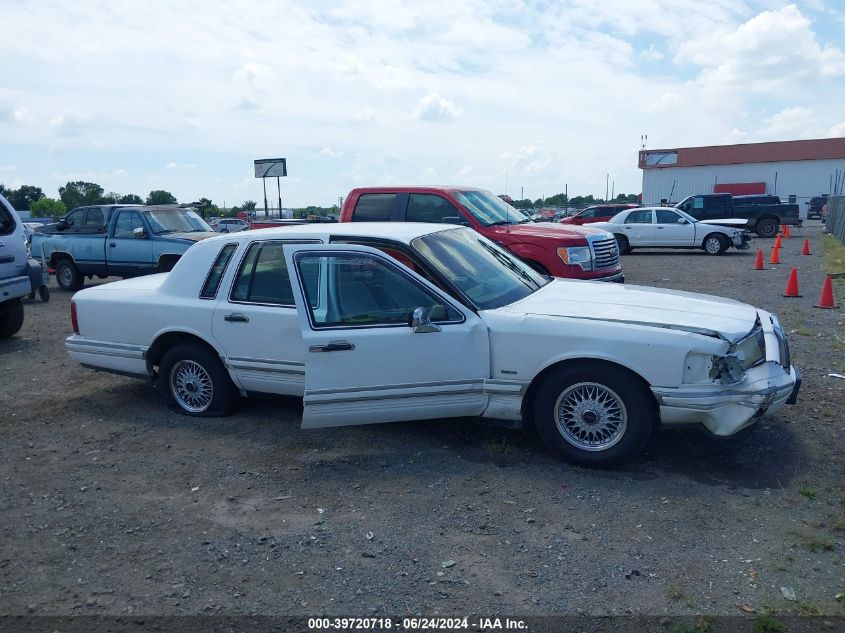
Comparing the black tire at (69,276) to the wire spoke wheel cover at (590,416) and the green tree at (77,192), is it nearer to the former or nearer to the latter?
the wire spoke wheel cover at (590,416)

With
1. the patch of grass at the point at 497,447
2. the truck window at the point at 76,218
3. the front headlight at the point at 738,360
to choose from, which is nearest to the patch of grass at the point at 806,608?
the front headlight at the point at 738,360

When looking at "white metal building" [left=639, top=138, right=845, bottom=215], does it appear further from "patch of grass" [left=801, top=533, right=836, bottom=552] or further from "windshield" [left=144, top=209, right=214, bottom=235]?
"patch of grass" [left=801, top=533, right=836, bottom=552]

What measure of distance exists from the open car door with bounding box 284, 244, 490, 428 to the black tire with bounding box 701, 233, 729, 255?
19.2 meters

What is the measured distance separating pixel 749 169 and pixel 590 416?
199 feet

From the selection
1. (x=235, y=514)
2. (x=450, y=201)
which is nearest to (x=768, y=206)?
(x=450, y=201)

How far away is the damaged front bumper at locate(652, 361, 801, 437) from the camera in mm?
4359

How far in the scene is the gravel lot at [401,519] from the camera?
3385mm

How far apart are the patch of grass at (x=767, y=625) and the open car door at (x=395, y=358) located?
2179 mm

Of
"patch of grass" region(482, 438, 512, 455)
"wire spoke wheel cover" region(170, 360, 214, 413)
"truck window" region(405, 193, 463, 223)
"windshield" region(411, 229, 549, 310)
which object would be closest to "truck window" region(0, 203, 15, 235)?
"wire spoke wheel cover" region(170, 360, 214, 413)

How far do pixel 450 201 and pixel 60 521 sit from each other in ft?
22.9

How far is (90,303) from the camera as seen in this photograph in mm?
6324

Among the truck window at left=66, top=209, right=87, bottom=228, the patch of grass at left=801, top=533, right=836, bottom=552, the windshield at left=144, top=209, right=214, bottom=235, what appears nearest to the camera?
the patch of grass at left=801, top=533, right=836, bottom=552

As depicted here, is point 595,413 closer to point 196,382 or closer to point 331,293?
point 331,293

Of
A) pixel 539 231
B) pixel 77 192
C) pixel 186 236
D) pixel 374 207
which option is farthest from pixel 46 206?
pixel 539 231
